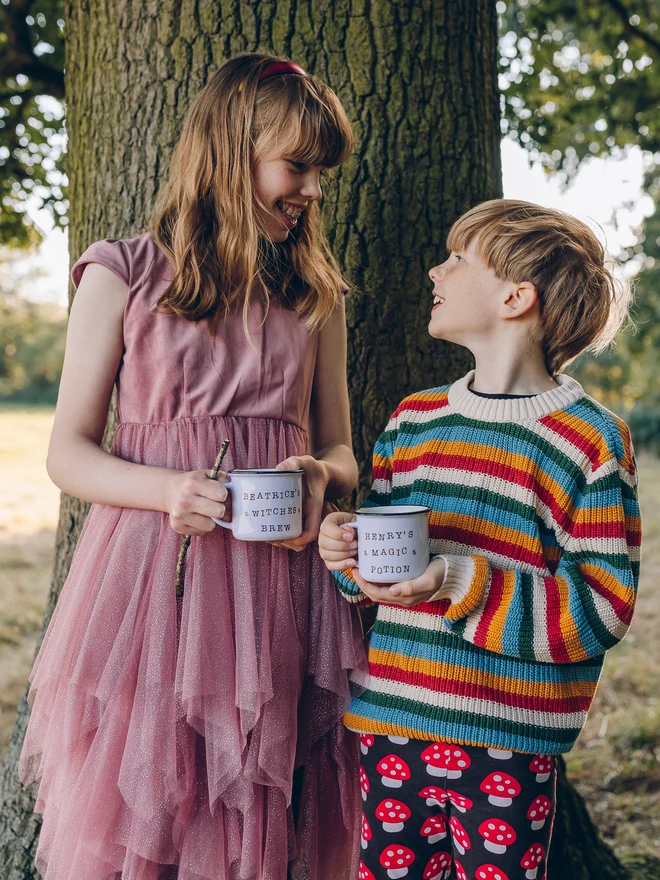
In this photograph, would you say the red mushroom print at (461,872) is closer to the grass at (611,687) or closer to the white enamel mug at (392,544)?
the white enamel mug at (392,544)

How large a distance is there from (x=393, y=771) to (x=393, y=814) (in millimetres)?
93

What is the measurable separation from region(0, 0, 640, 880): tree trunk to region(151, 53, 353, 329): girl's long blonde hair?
1.70 feet

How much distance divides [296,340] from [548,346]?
0.58 meters

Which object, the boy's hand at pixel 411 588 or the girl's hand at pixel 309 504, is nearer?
the boy's hand at pixel 411 588

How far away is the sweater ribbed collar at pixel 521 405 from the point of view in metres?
1.78

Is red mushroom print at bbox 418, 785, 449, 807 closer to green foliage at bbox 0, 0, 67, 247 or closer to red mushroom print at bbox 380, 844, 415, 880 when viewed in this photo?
red mushroom print at bbox 380, 844, 415, 880

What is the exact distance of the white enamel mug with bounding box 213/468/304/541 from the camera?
60.5 inches

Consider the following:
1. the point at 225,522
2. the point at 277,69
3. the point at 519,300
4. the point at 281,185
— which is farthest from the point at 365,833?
the point at 277,69

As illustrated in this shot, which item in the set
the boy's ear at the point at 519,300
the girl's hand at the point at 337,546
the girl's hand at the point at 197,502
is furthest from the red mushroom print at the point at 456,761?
the boy's ear at the point at 519,300

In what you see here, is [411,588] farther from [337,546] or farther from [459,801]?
[459,801]

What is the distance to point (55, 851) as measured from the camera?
68.4 inches

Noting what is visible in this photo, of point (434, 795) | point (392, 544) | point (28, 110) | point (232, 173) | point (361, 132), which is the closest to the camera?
point (392, 544)

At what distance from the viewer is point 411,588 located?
1.58 meters

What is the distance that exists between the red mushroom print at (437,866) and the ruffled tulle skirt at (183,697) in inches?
10.3
